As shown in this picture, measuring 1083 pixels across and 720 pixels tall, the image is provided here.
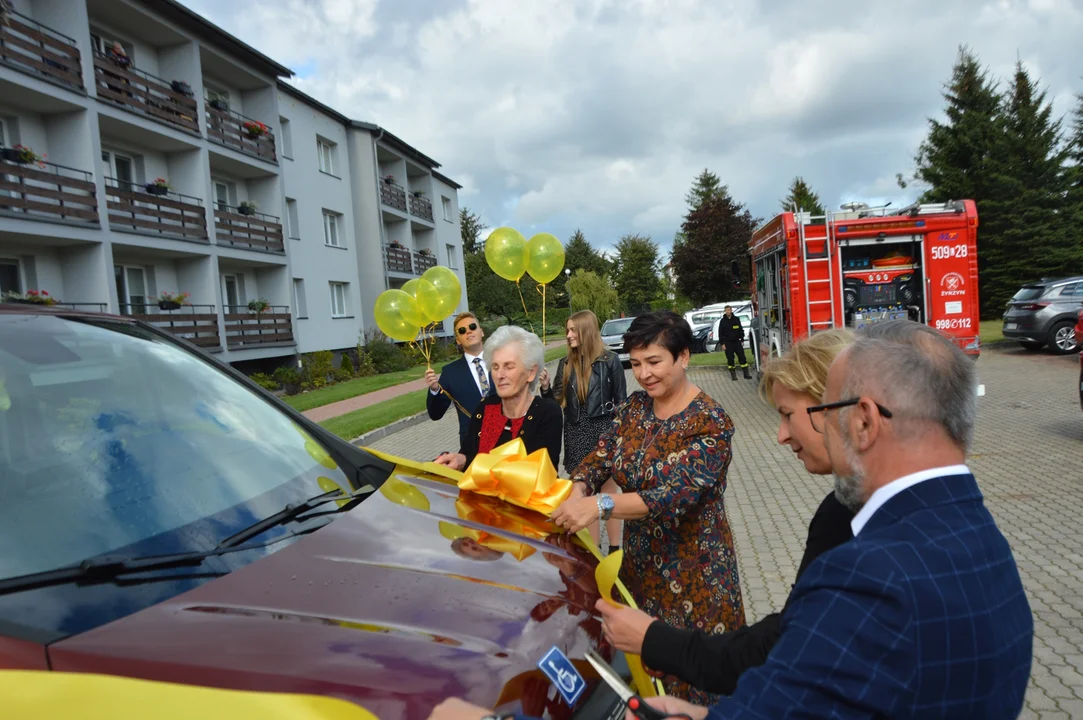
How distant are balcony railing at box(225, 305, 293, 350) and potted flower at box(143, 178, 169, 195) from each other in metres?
3.74

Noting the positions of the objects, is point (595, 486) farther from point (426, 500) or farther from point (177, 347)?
point (177, 347)

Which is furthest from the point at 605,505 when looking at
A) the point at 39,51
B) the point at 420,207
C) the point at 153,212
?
the point at 420,207

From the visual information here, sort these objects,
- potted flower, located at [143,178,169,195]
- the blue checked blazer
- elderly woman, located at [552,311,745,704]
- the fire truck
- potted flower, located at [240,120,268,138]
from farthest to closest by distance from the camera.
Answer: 1. potted flower, located at [240,120,268,138]
2. potted flower, located at [143,178,169,195]
3. the fire truck
4. elderly woman, located at [552,311,745,704]
5. the blue checked blazer

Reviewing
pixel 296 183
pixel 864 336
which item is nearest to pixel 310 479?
pixel 864 336

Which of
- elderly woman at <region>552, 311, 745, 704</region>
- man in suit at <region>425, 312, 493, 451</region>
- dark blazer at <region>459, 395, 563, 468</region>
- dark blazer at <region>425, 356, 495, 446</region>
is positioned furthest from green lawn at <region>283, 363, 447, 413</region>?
elderly woman at <region>552, 311, 745, 704</region>

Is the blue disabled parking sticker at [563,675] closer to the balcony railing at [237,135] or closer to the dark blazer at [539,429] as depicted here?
the dark blazer at [539,429]

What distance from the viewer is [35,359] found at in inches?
74.7

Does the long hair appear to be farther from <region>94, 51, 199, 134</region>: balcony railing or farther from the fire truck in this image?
<region>94, 51, 199, 134</region>: balcony railing

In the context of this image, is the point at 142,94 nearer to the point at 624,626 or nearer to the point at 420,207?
the point at 420,207

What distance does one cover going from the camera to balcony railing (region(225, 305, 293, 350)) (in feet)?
66.6

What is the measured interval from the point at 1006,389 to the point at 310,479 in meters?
14.7

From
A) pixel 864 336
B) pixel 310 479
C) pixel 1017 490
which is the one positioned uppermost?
pixel 864 336

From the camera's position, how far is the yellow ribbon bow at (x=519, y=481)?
2.41 meters

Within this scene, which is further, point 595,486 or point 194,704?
point 595,486
